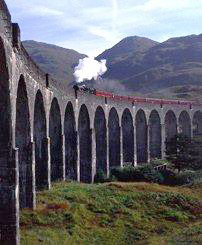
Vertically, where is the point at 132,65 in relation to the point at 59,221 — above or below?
above

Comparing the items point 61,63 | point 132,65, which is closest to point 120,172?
point 132,65

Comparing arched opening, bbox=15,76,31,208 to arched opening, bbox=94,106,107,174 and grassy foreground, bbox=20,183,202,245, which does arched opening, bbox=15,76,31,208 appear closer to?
grassy foreground, bbox=20,183,202,245

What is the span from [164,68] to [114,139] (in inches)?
4189

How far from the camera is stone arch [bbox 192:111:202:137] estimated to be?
77338mm

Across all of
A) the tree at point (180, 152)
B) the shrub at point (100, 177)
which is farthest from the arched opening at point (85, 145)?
the tree at point (180, 152)

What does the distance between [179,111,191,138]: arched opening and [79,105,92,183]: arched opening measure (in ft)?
99.0

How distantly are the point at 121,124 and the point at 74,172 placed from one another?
54.5 ft

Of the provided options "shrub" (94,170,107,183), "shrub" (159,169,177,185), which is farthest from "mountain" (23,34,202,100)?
"shrub" (94,170,107,183)

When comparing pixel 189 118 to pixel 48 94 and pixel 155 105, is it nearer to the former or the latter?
pixel 155 105

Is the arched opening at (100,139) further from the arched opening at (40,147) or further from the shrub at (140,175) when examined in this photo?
the arched opening at (40,147)

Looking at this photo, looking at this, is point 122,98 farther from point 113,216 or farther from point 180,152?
point 113,216

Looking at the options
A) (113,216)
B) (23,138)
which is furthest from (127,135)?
(23,138)

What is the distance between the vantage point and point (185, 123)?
73.5 meters

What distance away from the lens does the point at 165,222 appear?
1152 inches
